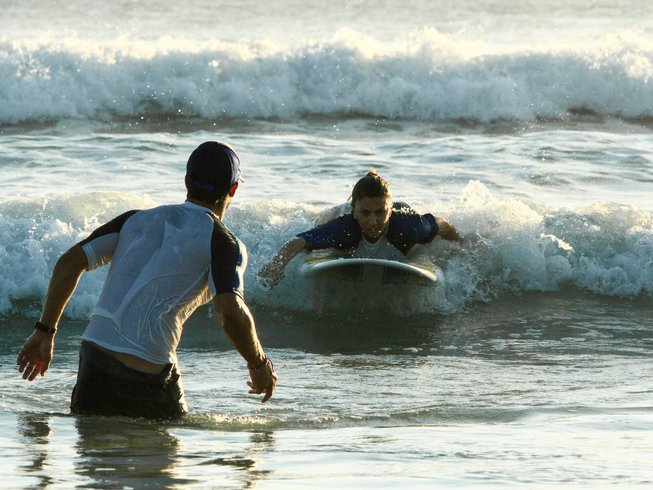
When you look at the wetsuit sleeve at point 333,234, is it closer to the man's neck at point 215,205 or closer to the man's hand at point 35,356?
the man's neck at point 215,205

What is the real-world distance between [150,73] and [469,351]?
580 inches

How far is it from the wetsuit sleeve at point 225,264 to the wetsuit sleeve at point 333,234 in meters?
4.21

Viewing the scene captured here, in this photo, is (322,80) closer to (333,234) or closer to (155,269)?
(333,234)

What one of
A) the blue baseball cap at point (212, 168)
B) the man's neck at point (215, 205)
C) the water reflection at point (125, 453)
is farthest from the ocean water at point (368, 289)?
the blue baseball cap at point (212, 168)

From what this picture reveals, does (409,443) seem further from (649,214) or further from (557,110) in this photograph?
(557,110)

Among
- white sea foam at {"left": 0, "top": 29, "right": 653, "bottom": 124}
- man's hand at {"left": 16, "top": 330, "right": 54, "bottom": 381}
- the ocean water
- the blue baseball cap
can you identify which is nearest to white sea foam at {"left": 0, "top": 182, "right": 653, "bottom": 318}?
the ocean water

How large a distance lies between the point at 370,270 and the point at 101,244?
4492mm

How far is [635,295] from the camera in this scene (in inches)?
428

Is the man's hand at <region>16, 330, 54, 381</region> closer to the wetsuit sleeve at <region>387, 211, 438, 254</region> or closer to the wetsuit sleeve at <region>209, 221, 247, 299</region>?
the wetsuit sleeve at <region>209, 221, 247, 299</region>

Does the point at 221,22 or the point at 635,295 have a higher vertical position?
the point at 221,22

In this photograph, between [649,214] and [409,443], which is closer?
[409,443]

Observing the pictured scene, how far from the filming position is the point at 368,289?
965 cm

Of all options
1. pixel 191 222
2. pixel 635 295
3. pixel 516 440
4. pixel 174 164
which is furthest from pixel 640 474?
pixel 174 164

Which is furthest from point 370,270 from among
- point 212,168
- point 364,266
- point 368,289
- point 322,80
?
point 322,80
